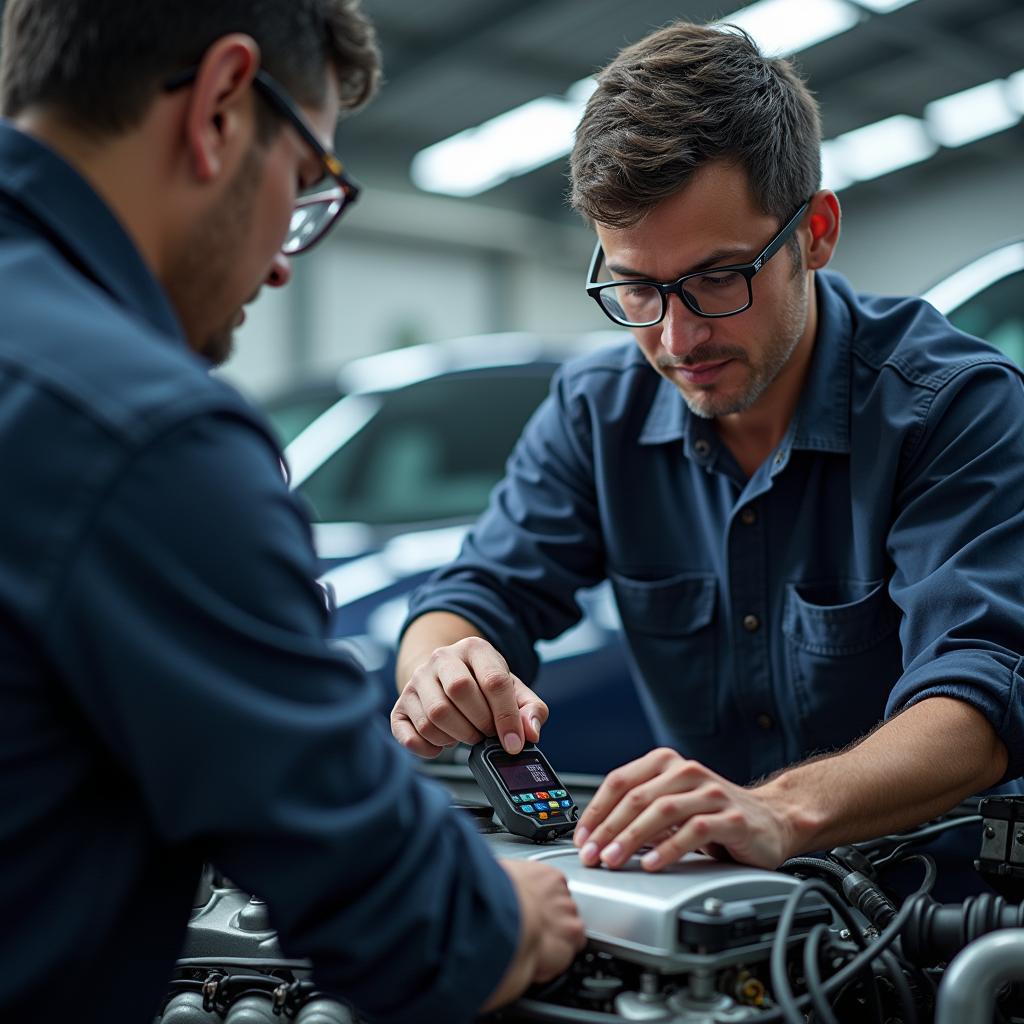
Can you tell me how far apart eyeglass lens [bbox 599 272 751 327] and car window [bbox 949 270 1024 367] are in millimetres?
1436

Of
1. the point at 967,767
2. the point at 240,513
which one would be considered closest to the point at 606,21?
the point at 967,767

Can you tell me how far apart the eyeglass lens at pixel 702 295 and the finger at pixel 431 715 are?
63 cm

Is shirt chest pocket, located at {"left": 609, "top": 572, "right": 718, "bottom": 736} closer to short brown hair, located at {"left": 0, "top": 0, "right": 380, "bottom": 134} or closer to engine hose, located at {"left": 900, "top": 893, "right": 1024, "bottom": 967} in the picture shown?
engine hose, located at {"left": 900, "top": 893, "right": 1024, "bottom": 967}

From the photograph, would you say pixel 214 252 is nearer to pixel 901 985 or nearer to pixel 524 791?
pixel 524 791

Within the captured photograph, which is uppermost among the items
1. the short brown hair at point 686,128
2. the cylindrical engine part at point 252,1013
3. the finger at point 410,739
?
the short brown hair at point 686,128

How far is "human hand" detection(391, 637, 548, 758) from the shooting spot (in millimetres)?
1418

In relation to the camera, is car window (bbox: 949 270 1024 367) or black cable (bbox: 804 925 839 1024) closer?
black cable (bbox: 804 925 839 1024)

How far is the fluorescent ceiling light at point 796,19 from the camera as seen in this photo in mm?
7094

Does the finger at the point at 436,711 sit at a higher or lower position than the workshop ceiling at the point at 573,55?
higher

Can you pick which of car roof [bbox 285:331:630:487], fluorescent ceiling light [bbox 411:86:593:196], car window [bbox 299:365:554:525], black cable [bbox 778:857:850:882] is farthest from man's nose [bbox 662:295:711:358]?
fluorescent ceiling light [bbox 411:86:593:196]

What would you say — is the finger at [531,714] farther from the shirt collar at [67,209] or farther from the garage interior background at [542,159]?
the garage interior background at [542,159]

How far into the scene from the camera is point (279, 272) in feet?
3.70

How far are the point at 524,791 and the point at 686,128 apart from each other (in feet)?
3.04

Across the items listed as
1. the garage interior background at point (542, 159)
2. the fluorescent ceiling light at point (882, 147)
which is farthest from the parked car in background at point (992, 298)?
the fluorescent ceiling light at point (882, 147)
